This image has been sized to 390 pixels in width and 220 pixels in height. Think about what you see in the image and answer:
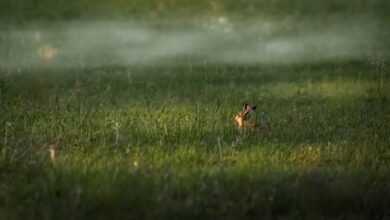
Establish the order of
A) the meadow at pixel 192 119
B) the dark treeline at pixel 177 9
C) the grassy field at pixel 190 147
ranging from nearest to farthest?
the grassy field at pixel 190 147 → the meadow at pixel 192 119 → the dark treeline at pixel 177 9

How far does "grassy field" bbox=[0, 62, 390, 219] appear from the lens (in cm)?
866

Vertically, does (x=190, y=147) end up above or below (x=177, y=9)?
below

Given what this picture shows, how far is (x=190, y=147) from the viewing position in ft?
36.2

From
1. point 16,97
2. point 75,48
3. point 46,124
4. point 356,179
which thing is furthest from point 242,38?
point 356,179

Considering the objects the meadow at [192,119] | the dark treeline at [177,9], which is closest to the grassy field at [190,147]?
the meadow at [192,119]

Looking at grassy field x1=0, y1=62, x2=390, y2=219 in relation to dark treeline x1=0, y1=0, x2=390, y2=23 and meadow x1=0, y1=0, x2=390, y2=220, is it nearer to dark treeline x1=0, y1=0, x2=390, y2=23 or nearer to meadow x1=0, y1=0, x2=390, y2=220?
meadow x1=0, y1=0, x2=390, y2=220

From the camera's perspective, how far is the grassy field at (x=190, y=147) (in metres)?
8.66

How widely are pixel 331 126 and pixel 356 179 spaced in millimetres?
3409

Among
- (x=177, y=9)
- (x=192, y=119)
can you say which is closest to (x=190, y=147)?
(x=192, y=119)

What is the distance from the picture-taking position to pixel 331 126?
42.1 ft

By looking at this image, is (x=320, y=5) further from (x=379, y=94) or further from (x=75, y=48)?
(x=379, y=94)

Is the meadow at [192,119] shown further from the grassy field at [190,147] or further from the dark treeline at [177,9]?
the dark treeline at [177,9]

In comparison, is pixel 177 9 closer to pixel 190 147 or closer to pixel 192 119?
pixel 192 119

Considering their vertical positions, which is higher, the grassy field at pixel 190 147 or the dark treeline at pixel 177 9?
the dark treeline at pixel 177 9
